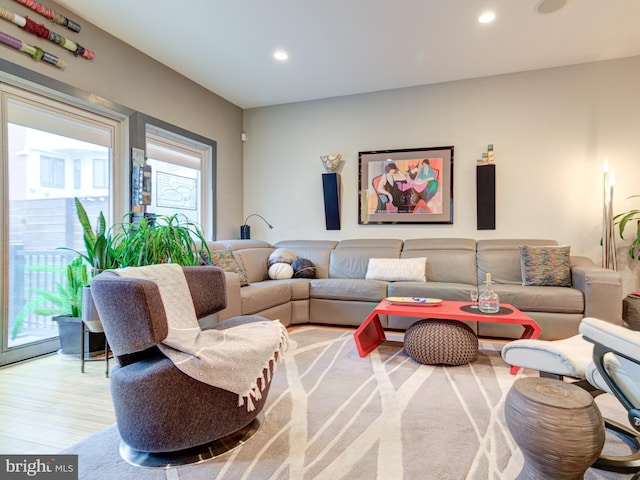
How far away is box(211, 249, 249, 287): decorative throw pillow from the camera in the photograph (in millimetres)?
3488

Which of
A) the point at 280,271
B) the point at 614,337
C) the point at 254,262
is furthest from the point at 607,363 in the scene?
the point at 254,262

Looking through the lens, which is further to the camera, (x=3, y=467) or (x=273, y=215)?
(x=273, y=215)

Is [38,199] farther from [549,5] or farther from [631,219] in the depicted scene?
[631,219]

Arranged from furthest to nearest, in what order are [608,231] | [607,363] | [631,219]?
[631,219] → [608,231] → [607,363]

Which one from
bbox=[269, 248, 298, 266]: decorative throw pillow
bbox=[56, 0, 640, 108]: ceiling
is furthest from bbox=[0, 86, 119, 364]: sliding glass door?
bbox=[269, 248, 298, 266]: decorative throw pillow

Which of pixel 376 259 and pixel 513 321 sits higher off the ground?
pixel 376 259

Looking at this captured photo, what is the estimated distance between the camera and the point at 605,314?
119 inches

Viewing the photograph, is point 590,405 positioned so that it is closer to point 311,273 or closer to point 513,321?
point 513,321

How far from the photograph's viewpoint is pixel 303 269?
4.27 metres

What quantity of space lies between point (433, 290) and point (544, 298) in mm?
926

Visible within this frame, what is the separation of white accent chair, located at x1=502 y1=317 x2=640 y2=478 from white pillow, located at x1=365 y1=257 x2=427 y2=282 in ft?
6.64

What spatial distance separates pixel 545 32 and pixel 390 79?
1.58 m

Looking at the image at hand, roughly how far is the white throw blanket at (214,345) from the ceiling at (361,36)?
231cm

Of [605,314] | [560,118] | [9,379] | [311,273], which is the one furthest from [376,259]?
[9,379]
